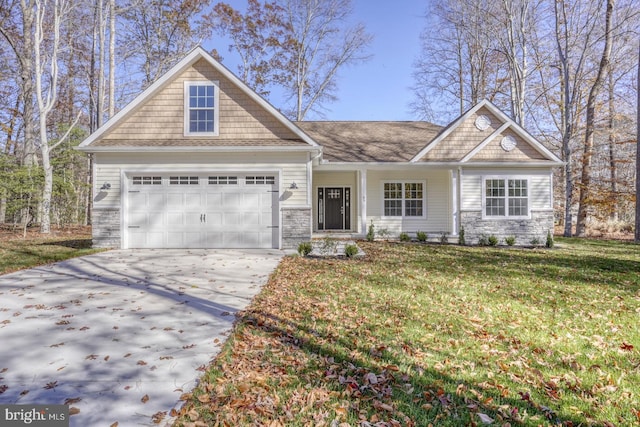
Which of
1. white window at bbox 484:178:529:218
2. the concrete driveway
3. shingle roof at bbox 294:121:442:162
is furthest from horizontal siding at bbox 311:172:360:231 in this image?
the concrete driveway

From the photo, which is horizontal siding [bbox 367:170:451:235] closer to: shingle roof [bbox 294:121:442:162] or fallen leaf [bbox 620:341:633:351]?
shingle roof [bbox 294:121:442:162]

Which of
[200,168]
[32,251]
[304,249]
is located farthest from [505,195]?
[32,251]

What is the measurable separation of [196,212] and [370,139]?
8774 millimetres

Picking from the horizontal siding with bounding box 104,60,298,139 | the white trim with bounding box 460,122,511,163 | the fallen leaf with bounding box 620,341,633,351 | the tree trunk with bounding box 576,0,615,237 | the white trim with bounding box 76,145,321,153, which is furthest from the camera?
the tree trunk with bounding box 576,0,615,237

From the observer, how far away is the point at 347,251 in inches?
357

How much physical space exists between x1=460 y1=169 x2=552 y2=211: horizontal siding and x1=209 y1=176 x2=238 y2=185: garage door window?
8.41 meters

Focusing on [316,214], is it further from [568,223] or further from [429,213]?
[568,223]

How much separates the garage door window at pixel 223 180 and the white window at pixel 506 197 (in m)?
9.27

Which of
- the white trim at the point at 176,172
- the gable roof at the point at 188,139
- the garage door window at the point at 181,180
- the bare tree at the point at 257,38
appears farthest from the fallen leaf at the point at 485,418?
the bare tree at the point at 257,38

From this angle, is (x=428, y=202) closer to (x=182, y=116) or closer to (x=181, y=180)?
(x=181, y=180)

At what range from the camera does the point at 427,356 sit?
3375 mm

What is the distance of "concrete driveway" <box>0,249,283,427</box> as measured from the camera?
2.68 meters

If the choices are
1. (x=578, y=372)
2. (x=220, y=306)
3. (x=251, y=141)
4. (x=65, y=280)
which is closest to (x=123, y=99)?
(x=251, y=141)

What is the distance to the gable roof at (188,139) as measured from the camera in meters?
10.5
